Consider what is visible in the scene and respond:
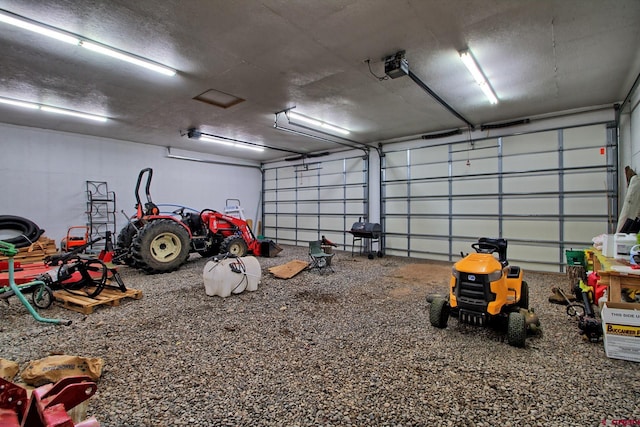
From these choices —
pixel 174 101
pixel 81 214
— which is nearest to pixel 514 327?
pixel 174 101

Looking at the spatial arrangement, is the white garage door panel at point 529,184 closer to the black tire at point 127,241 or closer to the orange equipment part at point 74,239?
the black tire at point 127,241

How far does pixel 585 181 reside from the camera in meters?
5.52

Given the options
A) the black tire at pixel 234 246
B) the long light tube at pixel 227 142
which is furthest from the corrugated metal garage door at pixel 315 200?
the black tire at pixel 234 246

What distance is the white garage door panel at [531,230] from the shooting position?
5844 millimetres

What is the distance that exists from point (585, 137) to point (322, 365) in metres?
6.57

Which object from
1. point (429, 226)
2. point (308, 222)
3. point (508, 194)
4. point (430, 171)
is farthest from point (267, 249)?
point (508, 194)

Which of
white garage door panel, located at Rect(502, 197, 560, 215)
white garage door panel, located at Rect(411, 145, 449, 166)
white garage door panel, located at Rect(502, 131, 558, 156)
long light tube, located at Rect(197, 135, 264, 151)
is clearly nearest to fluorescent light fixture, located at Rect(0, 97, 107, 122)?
long light tube, located at Rect(197, 135, 264, 151)

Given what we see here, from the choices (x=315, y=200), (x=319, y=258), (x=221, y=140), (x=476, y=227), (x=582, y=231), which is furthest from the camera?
(x=315, y=200)

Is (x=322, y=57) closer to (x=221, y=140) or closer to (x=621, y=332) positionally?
(x=621, y=332)

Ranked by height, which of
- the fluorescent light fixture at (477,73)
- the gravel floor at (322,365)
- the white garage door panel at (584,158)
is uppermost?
the fluorescent light fixture at (477,73)

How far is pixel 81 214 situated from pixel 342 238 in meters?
7.14

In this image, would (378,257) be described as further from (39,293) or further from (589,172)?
(39,293)

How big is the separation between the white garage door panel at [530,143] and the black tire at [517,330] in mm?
4877

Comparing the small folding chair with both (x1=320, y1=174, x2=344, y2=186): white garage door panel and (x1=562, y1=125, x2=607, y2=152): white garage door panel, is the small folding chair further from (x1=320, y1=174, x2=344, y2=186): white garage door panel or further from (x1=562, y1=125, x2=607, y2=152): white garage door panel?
(x1=562, y1=125, x2=607, y2=152): white garage door panel
